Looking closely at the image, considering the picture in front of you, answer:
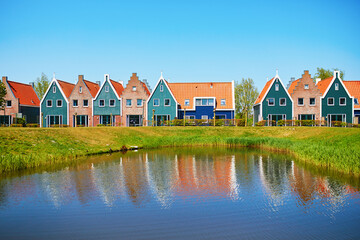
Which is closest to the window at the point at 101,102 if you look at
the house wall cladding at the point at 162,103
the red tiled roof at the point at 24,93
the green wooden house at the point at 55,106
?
the green wooden house at the point at 55,106

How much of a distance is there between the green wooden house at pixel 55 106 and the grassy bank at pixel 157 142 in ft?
61.6

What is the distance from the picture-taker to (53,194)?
14.5 m

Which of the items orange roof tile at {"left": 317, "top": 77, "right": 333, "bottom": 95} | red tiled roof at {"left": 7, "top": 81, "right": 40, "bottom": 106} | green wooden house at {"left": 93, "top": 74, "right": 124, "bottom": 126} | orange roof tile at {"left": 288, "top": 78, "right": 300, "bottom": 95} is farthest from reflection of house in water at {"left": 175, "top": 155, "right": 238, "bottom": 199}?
red tiled roof at {"left": 7, "top": 81, "right": 40, "bottom": 106}

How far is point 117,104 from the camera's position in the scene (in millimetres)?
54375

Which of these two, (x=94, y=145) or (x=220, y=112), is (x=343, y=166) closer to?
(x=94, y=145)

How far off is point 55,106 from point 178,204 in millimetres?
47629

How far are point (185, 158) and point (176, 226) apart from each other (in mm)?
16927

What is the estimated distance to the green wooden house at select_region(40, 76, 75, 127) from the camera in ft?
179

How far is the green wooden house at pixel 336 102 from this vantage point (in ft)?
166

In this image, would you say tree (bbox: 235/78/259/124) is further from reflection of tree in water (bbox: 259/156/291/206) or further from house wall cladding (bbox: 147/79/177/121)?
reflection of tree in water (bbox: 259/156/291/206)

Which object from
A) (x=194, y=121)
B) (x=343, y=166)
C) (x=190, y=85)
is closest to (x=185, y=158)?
(x=343, y=166)

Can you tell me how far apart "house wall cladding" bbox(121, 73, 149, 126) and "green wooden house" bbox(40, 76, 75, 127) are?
33.8 feet

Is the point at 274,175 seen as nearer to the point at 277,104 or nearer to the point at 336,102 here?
the point at 277,104

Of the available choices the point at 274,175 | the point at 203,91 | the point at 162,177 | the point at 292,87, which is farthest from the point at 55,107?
the point at 274,175
